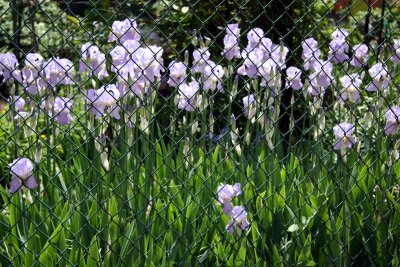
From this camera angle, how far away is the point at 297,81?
10.8ft

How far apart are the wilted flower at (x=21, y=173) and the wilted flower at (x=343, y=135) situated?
1.27 meters

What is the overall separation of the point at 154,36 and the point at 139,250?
283cm

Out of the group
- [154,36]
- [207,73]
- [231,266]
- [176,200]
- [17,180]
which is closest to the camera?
[17,180]

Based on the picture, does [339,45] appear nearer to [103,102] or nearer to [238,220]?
[238,220]

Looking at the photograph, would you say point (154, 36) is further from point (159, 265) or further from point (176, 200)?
point (159, 265)

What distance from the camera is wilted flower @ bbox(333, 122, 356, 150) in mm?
3156

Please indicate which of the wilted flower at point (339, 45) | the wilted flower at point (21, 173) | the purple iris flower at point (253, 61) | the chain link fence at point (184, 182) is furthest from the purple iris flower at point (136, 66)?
the wilted flower at point (339, 45)

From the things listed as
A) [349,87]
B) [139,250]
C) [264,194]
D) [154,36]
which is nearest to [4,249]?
[139,250]

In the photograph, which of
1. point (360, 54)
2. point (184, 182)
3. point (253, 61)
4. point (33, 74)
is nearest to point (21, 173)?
point (33, 74)

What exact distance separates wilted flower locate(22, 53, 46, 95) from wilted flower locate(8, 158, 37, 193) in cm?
38

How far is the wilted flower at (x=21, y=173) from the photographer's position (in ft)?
8.64

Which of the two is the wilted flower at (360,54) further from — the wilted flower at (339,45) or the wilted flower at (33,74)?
the wilted flower at (33,74)

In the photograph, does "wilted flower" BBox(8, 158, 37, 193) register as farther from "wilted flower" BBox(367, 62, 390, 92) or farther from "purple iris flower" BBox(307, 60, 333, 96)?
"wilted flower" BBox(367, 62, 390, 92)

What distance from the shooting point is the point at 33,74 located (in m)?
3.03
